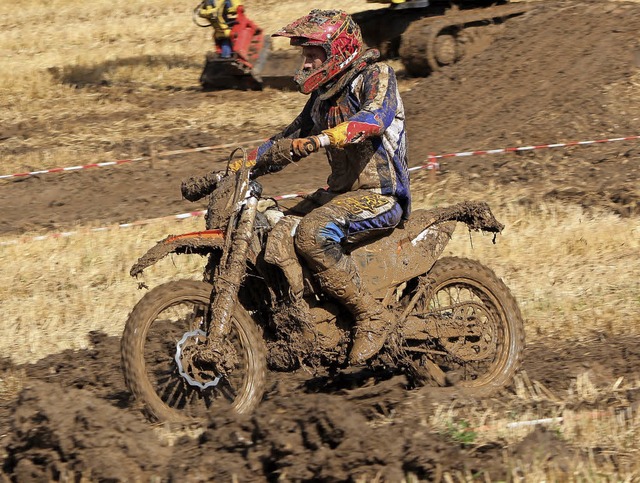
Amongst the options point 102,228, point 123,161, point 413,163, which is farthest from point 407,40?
point 102,228

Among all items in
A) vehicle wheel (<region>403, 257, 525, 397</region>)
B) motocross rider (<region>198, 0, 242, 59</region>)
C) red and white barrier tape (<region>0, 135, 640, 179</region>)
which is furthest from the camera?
motocross rider (<region>198, 0, 242, 59</region>)

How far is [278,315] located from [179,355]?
2.25 ft

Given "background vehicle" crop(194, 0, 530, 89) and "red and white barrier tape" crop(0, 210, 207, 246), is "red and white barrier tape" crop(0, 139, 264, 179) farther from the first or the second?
"background vehicle" crop(194, 0, 530, 89)

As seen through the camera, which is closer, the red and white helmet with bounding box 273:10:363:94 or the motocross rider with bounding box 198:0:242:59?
the red and white helmet with bounding box 273:10:363:94

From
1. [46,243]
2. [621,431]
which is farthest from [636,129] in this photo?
[621,431]

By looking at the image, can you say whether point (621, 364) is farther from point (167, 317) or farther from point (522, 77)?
point (522, 77)

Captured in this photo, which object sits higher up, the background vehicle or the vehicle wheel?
the vehicle wheel

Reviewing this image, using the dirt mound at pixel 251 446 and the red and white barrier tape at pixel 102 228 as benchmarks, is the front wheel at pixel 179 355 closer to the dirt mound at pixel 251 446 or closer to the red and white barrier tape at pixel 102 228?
the dirt mound at pixel 251 446

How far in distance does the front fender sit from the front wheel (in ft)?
0.56

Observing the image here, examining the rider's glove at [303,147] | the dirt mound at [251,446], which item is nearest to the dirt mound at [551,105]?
the rider's glove at [303,147]

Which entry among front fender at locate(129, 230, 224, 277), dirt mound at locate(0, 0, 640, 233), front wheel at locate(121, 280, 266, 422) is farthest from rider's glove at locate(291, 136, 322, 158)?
dirt mound at locate(0, 0, 640, 233)

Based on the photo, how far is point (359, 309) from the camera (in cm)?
646

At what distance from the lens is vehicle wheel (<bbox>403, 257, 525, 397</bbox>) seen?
22.5 ft

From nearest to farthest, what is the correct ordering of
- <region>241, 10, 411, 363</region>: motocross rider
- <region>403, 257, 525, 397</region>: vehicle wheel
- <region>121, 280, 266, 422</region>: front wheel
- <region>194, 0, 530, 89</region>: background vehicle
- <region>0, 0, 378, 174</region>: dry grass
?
<region>121, 280, 266, 422</region>: front wheel
<region>241, 10, 411, 363</region>: motocross rider
<region>403, 257, 525, 397</region>: vehicle wheel
<region>0, 0, 378, 174</region>: dry grass
<region>194, 0, 530, 89</region>: background vehicle
